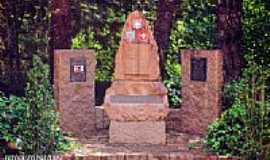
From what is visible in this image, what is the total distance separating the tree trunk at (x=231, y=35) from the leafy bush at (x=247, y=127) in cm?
303

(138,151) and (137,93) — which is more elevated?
(137,93)

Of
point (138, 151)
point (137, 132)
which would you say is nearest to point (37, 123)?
Answer: point (138, 151)

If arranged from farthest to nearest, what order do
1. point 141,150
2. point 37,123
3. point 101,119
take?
point 101,119 < point 141,150 < point 37,123

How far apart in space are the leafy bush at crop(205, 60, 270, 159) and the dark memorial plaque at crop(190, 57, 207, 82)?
79.6 inches

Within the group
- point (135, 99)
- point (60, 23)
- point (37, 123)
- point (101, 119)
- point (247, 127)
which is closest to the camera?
point (247, 127)

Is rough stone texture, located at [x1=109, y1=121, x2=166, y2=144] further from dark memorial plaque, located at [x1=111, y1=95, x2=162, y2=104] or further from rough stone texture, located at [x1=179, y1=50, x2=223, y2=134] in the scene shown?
rough stone texture, located at [x1=179, y1=50, x2=223, y2=134]

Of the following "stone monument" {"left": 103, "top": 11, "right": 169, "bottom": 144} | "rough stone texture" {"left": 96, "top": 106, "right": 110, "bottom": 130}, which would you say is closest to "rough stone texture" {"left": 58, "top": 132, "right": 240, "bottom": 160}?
"stone monument" {"left": 103, "top": 11, "right": 169, "bottom": 144}

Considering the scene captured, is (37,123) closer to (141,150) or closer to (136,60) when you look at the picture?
(141,150)

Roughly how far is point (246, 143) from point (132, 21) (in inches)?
123

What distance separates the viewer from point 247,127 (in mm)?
8383

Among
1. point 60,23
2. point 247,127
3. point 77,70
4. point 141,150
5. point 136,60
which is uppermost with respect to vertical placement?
point 60,23

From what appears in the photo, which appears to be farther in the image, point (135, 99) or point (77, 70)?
point (77, 70)

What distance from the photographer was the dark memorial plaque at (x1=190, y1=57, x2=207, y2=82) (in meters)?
11.4

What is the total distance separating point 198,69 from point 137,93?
1.44 meters
